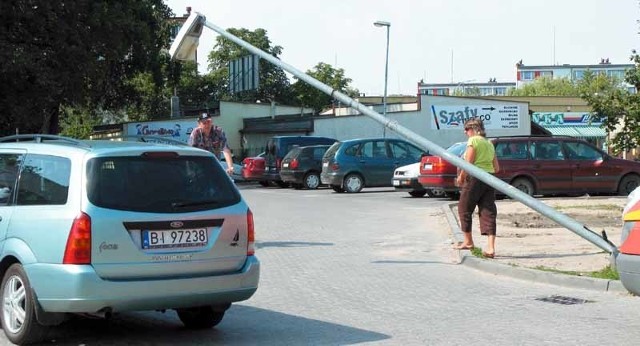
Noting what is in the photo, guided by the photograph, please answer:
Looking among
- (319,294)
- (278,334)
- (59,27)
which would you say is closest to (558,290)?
(319,294)

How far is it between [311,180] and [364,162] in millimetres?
3832

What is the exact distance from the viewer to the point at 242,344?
661 centimetres

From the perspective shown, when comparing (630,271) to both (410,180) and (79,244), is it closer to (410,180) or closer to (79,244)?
(79,244)

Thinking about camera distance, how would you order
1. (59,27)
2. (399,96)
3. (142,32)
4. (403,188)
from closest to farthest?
(403,188) → (59,27) → (142,32) → (399,96)

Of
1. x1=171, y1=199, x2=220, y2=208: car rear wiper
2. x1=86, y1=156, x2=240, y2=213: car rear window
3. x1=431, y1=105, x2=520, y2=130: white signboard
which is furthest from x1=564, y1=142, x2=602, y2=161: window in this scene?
x1=431, y1=105, x2=520, y2=130: white signboard

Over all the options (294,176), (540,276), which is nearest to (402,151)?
(294,176)

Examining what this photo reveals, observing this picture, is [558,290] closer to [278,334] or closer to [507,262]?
[507,262]

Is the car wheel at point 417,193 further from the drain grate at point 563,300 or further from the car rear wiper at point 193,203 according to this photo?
the car rear wiper at point 193,203

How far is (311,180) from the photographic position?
29.8 meters

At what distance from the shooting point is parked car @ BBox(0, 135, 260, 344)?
6035 mm

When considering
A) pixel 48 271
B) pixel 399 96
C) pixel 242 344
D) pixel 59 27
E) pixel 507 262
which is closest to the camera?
pixel 48 271

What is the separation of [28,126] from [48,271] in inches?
1155

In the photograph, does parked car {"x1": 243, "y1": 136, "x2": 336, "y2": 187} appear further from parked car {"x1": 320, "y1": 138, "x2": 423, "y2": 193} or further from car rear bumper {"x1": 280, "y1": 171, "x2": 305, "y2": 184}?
parked car {"x1": 320, "y1": 138, "x2": 423, "y2": 193}

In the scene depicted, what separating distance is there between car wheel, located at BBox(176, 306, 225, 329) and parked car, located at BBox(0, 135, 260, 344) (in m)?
0.19
